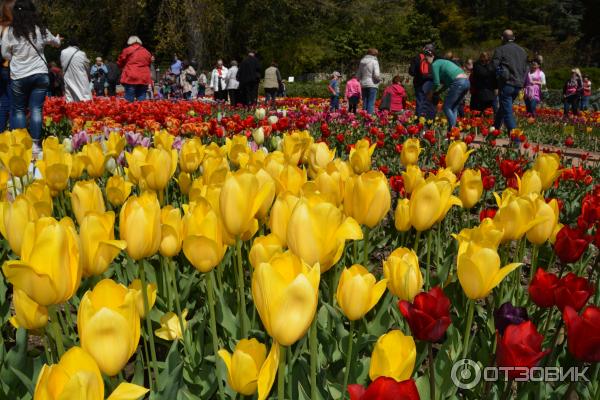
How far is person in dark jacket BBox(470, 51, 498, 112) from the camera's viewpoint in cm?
1061

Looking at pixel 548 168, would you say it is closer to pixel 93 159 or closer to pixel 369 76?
pixel 93 159

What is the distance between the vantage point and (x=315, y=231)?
126 centimetres

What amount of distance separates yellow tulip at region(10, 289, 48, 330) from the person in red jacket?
9619 mm

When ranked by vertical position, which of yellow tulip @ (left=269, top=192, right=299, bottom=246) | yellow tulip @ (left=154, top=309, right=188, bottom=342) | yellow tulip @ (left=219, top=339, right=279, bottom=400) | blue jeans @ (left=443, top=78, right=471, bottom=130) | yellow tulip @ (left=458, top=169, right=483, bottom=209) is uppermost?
blue jeans @ (left=443, top=78, right=471, bottom=130)

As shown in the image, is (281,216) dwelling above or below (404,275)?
above

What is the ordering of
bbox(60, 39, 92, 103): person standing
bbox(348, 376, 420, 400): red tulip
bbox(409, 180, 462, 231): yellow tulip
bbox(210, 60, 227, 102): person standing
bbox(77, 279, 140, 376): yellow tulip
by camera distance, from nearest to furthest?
bbox(348, 376, 420, 400): red tulip, bbox(77, 279, 140, 376): yellow tulip, bbox(409, 180, 462, 231): yellow tulip, bbox(60, 39, 92, 103): person standing, bbox(210, 60, 227, 102): person standing

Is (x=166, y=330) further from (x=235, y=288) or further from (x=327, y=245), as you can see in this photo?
(x=327, y=245)

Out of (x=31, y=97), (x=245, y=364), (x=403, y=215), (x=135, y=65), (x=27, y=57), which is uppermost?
(x=135, y=65)

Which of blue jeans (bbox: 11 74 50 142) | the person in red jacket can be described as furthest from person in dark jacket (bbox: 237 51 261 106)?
blue jeans (bbox: 11 74 50 142)

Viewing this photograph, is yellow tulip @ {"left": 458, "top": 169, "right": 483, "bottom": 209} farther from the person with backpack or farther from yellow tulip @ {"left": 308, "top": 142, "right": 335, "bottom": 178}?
the person with backpack

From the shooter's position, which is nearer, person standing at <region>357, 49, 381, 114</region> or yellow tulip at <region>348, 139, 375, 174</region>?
yellow tulip at <region>348, 139, 375, 174</region>

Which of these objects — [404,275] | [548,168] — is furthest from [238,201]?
[548,168]

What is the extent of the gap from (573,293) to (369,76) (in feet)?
35.8

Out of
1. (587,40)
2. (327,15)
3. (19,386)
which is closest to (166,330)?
(19,386)
